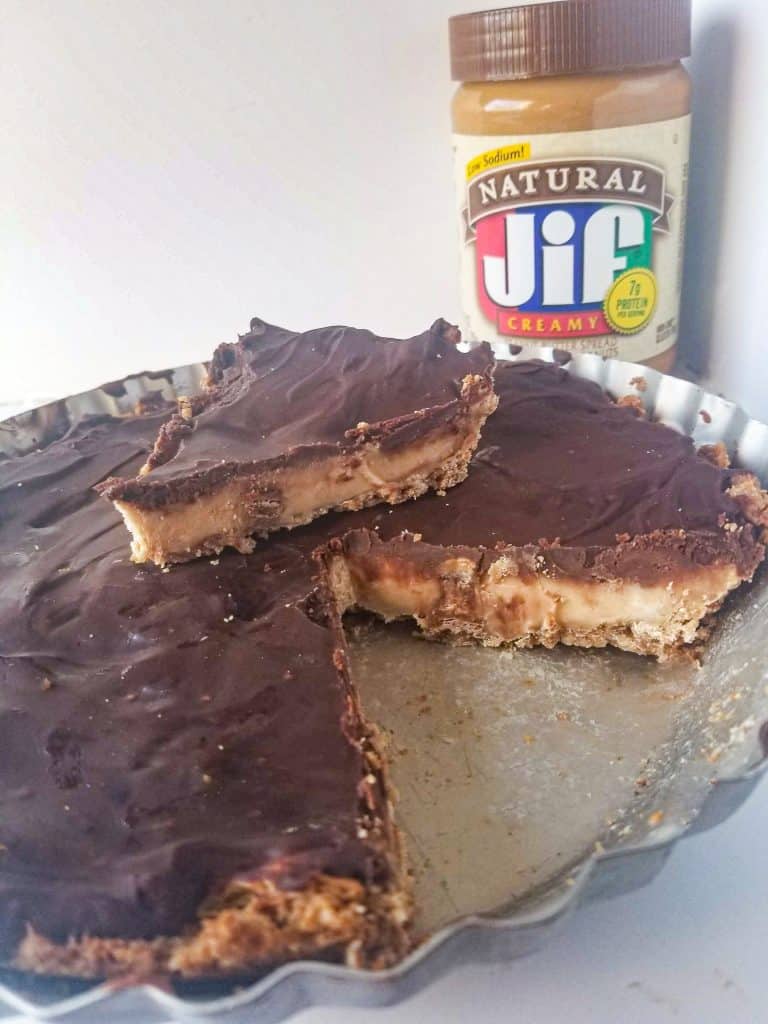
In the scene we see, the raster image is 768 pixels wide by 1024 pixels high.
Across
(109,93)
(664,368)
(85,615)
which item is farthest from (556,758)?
(109,93)

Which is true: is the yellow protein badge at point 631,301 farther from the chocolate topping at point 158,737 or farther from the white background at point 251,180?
the chocolate topping at point 158,737

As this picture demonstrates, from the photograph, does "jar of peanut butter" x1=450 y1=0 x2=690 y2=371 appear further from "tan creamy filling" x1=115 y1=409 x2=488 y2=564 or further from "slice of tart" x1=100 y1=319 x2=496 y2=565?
"tan creamy filling" x1=115 y1=409 x2=488 y2=564

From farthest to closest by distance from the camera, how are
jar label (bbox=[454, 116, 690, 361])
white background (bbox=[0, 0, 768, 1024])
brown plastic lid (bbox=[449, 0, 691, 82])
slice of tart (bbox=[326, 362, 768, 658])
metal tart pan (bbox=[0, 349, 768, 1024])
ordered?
white background (bbox=[0, 0, 768, 1024]), jar label (bbox=[454, 116, 690, 361]), brown plastic lid (bbox=[449, 0, 691, 82]), slice of tart (bbox=[326, 362, 768, 658]), metal tart pan (bbox=[0, 349, 768, 1024])

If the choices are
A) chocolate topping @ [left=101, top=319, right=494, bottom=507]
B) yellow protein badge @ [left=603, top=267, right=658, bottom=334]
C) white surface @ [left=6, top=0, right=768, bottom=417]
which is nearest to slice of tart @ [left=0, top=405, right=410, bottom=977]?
chocolate topping @ [left=101, top=319, right=494, bottom=507]

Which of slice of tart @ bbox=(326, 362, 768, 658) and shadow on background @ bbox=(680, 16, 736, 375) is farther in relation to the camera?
shadow on background @ bbox=(680, 16, 736, 375)

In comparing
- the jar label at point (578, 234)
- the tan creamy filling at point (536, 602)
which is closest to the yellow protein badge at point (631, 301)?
the jar label at point (578, 234)

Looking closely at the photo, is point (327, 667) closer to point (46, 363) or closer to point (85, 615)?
point (85, 615)

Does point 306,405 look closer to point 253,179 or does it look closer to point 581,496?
point 581,496
